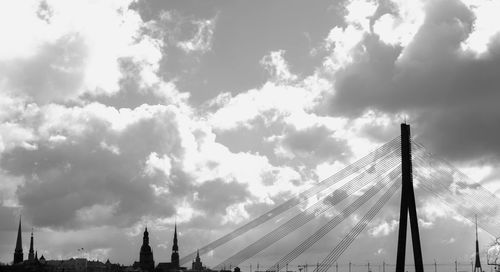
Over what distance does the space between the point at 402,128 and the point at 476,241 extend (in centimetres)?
12745

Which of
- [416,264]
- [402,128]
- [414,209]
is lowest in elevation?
[416,264]

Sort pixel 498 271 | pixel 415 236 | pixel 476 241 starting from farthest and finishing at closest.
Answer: pixel 476 241 < pixel 498 271 < pixel 415 236

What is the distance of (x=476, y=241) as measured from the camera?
19150 centimetres

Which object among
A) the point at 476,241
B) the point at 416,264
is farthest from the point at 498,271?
the point at 416,264

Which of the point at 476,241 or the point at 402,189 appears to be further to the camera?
the point at 476,241

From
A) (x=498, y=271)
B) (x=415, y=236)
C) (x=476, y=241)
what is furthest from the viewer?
(x=476, y=241)

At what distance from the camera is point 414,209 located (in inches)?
2813

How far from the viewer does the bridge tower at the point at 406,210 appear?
70000mm

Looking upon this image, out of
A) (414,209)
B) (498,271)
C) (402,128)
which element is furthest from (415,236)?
(498,271)

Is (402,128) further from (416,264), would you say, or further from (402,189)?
(416,264)

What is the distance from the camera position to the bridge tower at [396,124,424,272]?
70000mm

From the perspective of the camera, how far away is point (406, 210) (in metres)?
71.2

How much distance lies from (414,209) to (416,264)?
4.94 metres

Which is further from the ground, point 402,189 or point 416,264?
point 402,189
